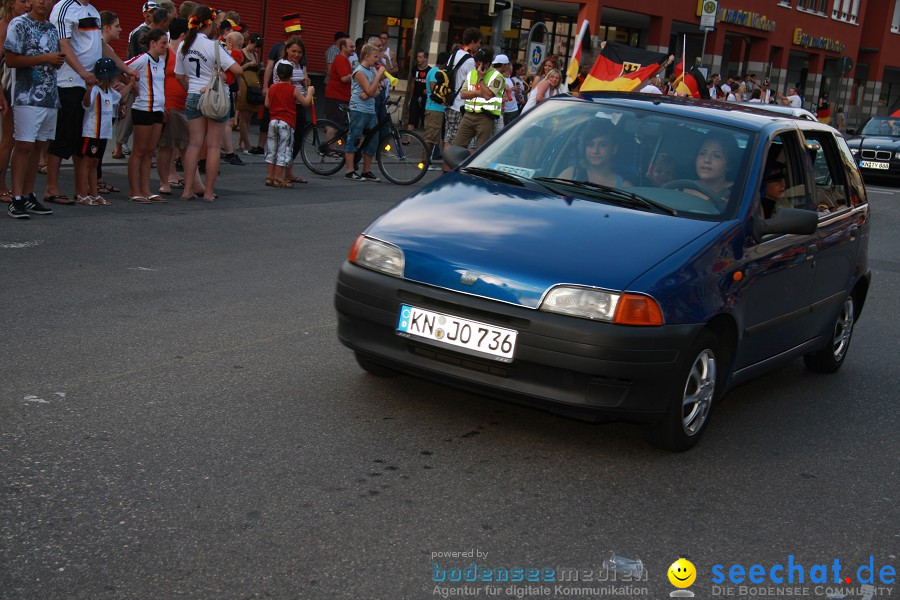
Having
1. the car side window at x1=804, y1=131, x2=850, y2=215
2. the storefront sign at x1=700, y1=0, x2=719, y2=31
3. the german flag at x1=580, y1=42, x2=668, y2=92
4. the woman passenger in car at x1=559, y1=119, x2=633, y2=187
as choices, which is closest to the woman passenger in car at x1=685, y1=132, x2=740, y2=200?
the woman passenger in car at x1=559, y1=119, x2=633, y2=187

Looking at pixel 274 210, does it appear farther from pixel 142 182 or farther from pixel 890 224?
pixel 890 224

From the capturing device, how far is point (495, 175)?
6.08 m

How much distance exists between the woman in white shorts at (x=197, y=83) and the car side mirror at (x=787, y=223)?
7651 mm

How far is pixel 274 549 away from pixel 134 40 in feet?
37.9

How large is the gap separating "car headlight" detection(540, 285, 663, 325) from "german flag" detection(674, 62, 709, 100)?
17626mm

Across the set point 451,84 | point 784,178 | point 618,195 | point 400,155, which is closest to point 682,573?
point 618,195

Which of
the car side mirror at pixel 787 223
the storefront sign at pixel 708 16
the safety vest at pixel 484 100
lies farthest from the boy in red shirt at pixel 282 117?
the storefront sign at pixel 708 16

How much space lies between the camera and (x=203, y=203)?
12148 mm

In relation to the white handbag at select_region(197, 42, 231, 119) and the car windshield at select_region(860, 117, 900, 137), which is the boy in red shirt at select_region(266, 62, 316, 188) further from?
the car windshield at select_region(860, 117, 900, 137)

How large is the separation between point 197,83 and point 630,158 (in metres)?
7.25

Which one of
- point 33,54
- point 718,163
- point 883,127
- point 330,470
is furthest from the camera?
point 883,127

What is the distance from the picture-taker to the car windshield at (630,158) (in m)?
5.71

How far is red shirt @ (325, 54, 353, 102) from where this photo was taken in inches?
680

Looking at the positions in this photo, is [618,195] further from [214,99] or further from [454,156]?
[214,99]
